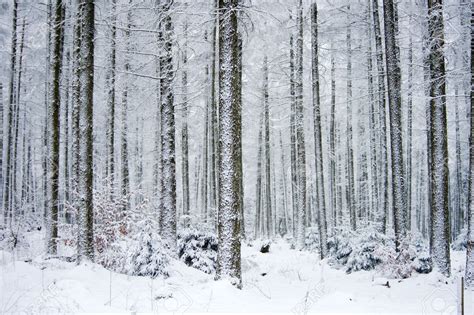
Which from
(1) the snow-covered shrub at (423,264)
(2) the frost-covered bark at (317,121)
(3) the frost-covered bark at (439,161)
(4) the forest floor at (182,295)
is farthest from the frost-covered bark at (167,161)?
(3) the frost-covered bark at (439,161)

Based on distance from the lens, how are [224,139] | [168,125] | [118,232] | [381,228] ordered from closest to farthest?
[224,139] < [118,232] < [168,125] < [381,228]

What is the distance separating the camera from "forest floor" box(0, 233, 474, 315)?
5625 millimetres

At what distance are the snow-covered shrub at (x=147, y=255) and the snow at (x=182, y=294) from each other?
34 cm

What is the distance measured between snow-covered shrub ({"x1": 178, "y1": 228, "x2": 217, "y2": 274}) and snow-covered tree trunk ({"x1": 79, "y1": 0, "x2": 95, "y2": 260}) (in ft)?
11.3

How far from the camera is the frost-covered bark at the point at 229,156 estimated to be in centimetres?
716

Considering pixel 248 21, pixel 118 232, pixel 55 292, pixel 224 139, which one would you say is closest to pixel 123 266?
pixel 118 232

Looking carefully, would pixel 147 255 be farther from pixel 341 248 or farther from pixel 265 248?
pixel 265 248

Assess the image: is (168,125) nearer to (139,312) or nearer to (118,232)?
(118,232)

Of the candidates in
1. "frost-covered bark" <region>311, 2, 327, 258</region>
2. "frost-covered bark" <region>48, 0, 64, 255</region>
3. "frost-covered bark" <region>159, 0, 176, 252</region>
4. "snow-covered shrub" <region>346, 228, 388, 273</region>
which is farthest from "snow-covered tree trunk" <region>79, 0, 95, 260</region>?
"frost-covered bark" <region>311, 2, 327, 258</region>

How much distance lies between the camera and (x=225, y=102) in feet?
24.6

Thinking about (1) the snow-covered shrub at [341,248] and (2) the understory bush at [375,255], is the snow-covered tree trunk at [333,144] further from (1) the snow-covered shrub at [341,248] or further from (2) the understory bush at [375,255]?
(2) the understory bush at [375,255]

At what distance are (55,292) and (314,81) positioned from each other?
506 inches

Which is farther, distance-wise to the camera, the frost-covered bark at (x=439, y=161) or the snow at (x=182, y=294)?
the frost-covered bark at (x=439, y=161)

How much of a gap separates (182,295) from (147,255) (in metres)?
2.46
